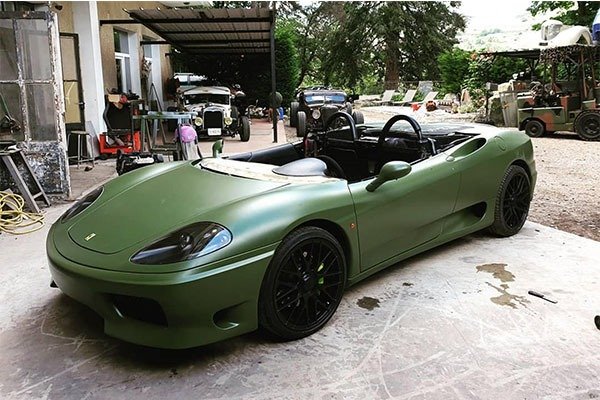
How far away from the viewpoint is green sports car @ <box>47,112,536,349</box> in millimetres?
2295

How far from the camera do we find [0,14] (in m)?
5.75

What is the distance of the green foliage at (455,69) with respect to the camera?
25016 millimetres

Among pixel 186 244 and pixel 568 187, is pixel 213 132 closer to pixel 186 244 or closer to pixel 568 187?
pixel 568 187

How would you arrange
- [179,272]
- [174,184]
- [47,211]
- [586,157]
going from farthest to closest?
[586,157] → [47,211] → [174,184] → [179,272]

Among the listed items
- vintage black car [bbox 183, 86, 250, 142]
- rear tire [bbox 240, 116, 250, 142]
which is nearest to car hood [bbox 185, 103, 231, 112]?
vintage black car [bbox 183, 86, 250, 142]

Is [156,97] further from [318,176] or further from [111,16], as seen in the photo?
[318,176]

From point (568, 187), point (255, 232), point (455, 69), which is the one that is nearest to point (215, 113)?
point (568, 187)

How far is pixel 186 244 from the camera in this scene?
234 centimetres

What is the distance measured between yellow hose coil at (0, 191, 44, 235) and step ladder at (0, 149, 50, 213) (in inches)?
3.4

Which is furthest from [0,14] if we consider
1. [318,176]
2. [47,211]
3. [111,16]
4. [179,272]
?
[111,16]

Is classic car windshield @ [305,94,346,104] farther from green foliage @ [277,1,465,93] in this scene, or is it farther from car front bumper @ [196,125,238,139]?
green foliage @ [277,1,465,93]

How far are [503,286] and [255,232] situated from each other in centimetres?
180

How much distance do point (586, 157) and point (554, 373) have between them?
28.3 feet

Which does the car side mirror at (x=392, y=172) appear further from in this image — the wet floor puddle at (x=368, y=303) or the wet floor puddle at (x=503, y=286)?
the wet floor puddle at (x=503, y=286)
